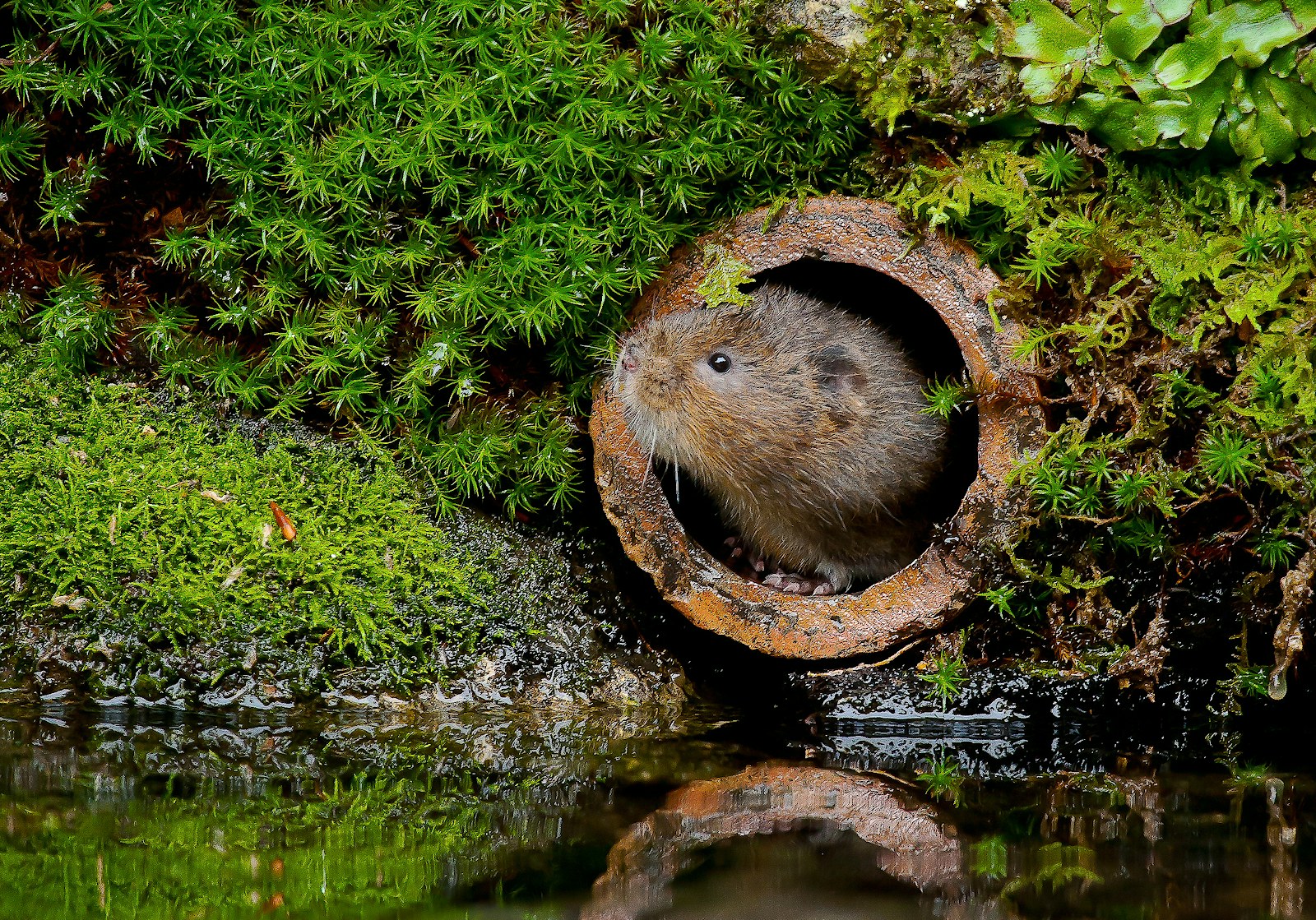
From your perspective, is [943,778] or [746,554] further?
[746,554]

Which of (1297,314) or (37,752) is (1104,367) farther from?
(37,752)

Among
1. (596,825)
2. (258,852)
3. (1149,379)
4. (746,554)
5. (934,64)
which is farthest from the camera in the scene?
(746,554)

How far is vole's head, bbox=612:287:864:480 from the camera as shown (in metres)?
4.64

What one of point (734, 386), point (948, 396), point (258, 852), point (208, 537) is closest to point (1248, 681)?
point (948, 396)

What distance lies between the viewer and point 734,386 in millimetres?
4691

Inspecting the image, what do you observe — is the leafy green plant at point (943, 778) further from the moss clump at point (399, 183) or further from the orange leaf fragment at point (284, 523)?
the orange leaf fragment at point (284, 523)

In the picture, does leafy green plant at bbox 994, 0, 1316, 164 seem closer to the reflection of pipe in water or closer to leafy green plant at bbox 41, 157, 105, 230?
the reflection of pipe in water

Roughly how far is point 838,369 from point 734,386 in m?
0.43

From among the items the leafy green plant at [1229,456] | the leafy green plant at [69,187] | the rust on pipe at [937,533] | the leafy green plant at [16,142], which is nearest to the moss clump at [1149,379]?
the leafy green plant at [1229,456]

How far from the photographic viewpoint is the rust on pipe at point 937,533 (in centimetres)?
436

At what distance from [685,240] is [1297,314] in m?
2.23

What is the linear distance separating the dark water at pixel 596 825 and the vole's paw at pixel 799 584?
0.94 metres

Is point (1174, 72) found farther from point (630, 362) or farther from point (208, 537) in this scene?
point (208, 537)

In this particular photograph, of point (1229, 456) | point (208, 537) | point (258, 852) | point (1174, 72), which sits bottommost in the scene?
point (258, 852)
